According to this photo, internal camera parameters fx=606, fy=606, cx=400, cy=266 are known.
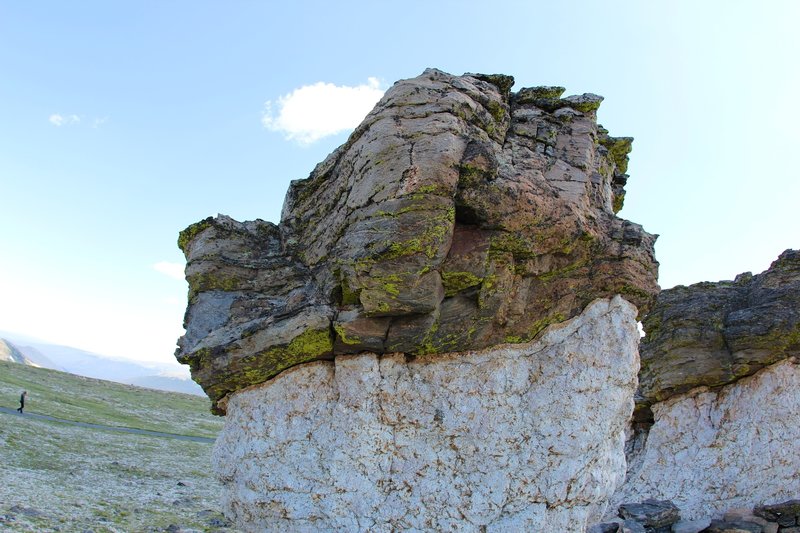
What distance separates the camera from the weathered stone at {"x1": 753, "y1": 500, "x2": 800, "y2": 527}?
27.5 meters

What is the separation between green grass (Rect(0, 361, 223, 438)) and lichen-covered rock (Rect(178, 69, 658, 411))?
45.8m

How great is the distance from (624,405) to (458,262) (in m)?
7.14

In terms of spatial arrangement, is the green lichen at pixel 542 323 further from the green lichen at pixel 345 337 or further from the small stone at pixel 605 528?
the small stone at pixel 605 528

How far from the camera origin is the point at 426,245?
1497 cm

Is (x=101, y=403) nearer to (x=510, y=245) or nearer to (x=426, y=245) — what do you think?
(x=510, y=245)

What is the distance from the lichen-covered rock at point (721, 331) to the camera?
29781mm

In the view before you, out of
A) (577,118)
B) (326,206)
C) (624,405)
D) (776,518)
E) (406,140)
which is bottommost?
(776,518)

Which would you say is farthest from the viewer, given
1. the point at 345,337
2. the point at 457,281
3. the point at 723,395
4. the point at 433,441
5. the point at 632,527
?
the point at 723,395

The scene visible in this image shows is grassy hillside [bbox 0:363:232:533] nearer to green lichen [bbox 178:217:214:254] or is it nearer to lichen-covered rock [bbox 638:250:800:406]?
green lichen [bbox 178:217:214:254]

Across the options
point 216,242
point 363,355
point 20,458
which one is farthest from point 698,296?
point 20,458

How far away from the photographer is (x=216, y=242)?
66.0 feet

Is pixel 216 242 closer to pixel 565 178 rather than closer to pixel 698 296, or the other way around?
pixel 565 178

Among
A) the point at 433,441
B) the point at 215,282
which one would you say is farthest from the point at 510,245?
the point at 215,282

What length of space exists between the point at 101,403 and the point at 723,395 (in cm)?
6880
